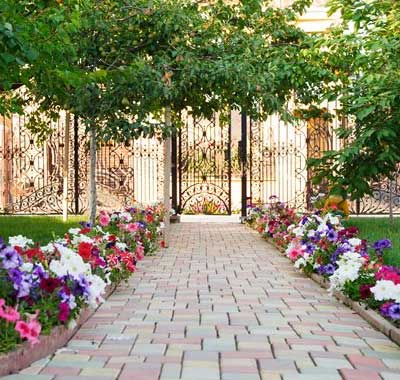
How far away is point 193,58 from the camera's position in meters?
11.0

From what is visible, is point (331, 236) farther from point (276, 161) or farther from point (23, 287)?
point (276, 161)

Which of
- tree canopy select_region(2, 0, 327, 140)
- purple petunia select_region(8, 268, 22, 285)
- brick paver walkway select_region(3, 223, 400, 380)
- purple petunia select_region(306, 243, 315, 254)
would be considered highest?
tree canopy select_region(2, 0, 327, 140)

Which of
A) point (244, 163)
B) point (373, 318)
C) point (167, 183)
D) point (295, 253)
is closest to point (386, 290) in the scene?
point (373, 318)

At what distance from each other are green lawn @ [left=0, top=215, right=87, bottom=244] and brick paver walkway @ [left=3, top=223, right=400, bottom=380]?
3732 millimetres

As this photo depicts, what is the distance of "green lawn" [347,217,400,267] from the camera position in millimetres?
8203

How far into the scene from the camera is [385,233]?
12.3 meters

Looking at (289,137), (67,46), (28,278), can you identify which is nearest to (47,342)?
(28,278)

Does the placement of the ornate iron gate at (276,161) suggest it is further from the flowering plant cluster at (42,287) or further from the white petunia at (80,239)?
the flowering plant cluster at (42,287)

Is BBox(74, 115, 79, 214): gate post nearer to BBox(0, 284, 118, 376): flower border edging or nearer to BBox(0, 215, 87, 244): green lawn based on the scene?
BBox(0, 215, 87, 244): green lawn

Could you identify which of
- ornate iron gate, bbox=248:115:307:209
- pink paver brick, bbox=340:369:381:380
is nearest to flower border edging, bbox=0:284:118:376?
pink paver brick, bbox=340:369:381:380

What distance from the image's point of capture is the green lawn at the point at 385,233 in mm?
8203

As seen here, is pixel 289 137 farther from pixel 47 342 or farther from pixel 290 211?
pixel 47 342

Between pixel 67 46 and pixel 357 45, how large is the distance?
563 cm

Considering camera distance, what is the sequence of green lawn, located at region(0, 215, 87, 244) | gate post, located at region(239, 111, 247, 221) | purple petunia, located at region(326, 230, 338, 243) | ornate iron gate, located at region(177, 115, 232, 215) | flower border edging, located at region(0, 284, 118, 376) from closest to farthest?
flower border edging, located at region(0, 284, 118, 376) → purple petunia, located at region(326, 230, 338, 243) → green lawn, located at region(0, 215, 87, 244) → gate post, located at region(239, 111, 247, 221) → ornate iron gate, located at region(177, 115, 232, 215)
